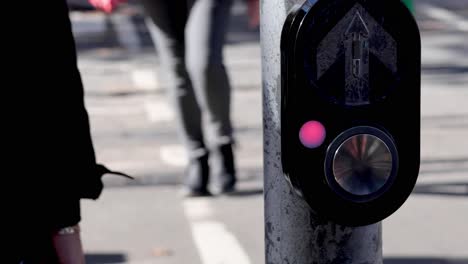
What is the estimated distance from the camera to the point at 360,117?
6.97 feet

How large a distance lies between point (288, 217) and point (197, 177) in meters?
2.95

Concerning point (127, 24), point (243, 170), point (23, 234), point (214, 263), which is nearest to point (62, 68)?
point (23, 234)

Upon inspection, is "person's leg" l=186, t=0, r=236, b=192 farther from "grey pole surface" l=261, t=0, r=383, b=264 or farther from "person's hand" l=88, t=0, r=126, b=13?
"grey pole surface" l=261, t=0, r=383, b=264

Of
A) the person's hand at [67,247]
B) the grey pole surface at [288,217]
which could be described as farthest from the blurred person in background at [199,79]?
the person's hand at [67,247]

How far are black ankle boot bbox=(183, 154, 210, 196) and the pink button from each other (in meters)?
3.13

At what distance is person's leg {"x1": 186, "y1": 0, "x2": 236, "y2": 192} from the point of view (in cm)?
499

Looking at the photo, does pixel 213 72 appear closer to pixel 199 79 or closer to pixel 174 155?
pixel 199 79

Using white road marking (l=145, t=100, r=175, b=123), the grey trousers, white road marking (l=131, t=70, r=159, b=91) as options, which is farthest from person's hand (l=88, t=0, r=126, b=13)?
white road marking (l=131, t=70, r=159, b=91)

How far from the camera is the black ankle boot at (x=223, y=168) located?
17.1ft

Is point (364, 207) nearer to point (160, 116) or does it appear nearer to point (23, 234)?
point (23, 234)

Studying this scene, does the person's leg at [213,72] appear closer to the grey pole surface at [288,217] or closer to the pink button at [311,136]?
the grey pole surface at [288,217]

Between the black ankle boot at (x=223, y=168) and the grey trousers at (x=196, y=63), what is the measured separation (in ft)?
0.14

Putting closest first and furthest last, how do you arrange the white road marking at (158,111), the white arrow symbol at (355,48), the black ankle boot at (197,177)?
1. the white arrow symbol at (355,48)
2. the black ankle boot at (197,177)
3. the white road marking at (158,111)

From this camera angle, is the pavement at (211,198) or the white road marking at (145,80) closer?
the pavement at (211,198)
